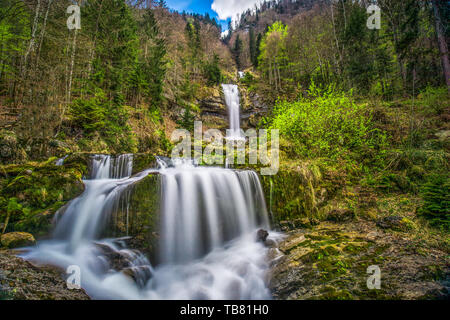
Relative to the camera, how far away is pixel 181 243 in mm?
4883

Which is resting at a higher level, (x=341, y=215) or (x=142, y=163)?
(x=142, y=163)

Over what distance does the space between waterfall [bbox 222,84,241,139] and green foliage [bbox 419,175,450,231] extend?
1750cm

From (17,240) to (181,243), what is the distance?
322 centimetres

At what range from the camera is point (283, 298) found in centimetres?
294

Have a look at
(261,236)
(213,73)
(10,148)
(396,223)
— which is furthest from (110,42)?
(396,223)

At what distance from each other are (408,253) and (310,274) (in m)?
1.83

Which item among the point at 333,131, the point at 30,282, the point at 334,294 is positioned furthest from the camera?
the point at 333,131

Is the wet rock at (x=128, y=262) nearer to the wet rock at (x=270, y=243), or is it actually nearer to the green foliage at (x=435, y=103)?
the wet rock at (x=270, y=243)

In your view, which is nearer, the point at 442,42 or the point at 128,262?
the point at 128,262

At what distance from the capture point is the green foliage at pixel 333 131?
21.6 ft

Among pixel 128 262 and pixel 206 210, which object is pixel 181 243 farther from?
pixel 128 262

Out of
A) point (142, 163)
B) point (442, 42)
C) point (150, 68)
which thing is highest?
point (150, 68)

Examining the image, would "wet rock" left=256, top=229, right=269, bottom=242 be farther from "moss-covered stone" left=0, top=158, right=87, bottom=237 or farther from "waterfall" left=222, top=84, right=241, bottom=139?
"waterfall" left=222, top=84, right=241, bottom=139

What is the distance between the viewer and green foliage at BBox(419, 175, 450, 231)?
12.4 feet
